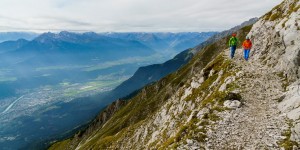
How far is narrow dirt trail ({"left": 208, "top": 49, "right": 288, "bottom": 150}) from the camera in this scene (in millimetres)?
27875

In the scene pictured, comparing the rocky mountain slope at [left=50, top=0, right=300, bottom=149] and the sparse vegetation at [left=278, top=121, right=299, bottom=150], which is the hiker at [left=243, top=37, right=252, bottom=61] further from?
the sparse vegetation at [left=278, top=121, right=299, bottom=150]

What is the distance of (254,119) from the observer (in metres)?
32.3

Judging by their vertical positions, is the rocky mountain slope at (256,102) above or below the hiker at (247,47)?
below

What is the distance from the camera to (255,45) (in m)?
57.5

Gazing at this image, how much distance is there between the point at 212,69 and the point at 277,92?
2602 cm

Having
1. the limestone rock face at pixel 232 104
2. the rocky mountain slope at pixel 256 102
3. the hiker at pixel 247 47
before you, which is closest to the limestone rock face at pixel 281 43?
the rocky mountain slope at pixel 256 102

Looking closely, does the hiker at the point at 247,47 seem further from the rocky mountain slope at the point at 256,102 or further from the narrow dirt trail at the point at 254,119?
the narrow dirt trail at the point at 254,119

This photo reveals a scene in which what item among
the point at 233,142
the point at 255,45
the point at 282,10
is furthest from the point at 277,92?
the point at 282,10

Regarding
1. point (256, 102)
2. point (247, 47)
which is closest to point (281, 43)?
point (247, 47)

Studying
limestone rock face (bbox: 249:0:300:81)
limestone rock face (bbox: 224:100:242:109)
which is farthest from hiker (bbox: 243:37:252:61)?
limestone rock face (bbox: 224:100:242:109)

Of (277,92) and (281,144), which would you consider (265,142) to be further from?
(277,92)

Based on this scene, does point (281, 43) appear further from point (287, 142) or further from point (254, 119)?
point (287, 142)

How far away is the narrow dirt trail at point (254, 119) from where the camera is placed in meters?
27.9

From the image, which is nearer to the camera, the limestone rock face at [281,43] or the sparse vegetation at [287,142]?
the sparse vegetation at [287,142]
